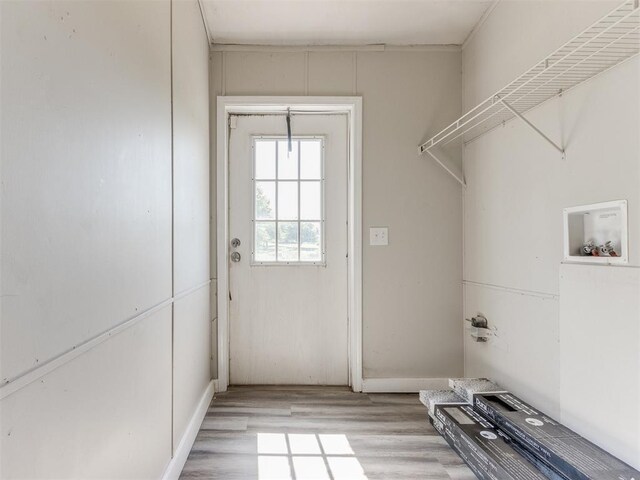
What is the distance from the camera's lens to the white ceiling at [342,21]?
2076mm

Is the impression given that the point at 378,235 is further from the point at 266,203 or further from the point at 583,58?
the point at 583,58

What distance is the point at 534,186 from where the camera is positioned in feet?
5.65

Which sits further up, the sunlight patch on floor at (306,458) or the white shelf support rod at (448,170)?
the white shelf support rod at (448,170)

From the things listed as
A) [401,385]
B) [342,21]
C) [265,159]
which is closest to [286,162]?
[265,159]

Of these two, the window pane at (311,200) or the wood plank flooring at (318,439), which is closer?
the wood plank flooring at (318,439)

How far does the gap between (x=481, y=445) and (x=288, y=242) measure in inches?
64.0

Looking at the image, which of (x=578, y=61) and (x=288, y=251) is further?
(x=288, y=251)

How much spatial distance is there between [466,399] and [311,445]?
858mm

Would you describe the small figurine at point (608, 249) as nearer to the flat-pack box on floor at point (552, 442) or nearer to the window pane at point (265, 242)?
the flat-pack box on floor at point (552, 442)

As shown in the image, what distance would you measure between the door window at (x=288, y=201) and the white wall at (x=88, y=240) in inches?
38.7

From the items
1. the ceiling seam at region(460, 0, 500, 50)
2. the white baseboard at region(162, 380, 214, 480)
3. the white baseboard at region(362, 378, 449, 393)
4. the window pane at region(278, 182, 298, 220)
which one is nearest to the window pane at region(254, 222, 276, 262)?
the window pane at region(278, 182, 298, 220)

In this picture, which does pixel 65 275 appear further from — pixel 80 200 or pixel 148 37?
pixel 148 37

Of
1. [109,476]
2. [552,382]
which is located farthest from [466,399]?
[109,476]

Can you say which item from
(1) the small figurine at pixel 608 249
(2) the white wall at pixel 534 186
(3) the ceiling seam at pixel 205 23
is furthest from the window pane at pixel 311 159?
(1) the small figurine at pixel 608 249
